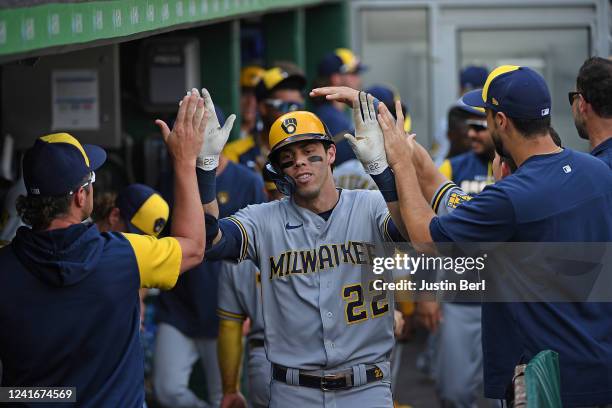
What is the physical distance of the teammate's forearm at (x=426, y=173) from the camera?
16.0ft

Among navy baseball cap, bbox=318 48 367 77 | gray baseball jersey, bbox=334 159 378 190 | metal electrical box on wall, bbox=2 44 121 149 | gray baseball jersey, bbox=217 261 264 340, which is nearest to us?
gray baseball jersey, bbox=217 261 264 340

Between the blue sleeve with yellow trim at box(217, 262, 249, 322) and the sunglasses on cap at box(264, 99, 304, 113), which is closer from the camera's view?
the blue sleeve with yellow trim at box(217, 262, 249, 322)

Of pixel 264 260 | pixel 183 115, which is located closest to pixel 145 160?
pixel 264 260

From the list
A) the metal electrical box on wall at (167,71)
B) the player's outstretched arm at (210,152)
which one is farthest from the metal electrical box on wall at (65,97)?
the player's outstretched arm at (210,152)

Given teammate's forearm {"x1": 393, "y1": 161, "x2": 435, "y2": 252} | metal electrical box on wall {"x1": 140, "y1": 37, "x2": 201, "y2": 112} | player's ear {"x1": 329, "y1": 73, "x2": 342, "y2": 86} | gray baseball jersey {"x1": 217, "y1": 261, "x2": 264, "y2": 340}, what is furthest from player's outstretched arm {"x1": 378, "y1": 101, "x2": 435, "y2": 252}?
player's ear {"x1": 329, "y1": 73, "x2": 342, "y2": 86}

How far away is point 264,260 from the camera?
4891mm

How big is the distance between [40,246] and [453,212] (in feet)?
5.03

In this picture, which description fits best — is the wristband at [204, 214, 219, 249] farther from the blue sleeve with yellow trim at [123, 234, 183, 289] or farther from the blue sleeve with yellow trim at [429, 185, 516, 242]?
the blue sleeve with yellow trim at [429, 185, 516, 242]

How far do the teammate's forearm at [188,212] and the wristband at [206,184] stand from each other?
0.20 meters

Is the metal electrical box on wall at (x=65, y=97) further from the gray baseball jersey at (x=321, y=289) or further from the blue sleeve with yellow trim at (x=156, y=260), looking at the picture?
the blue sleeve with yellow trim at (x=156, y=260)

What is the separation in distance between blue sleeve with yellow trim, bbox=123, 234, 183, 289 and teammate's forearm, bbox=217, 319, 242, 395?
6.67ft

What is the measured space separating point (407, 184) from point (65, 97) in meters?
2.75

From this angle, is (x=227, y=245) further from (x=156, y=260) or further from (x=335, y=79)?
(x=335, y=79)

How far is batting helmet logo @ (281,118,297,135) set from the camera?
4910 millimetres
